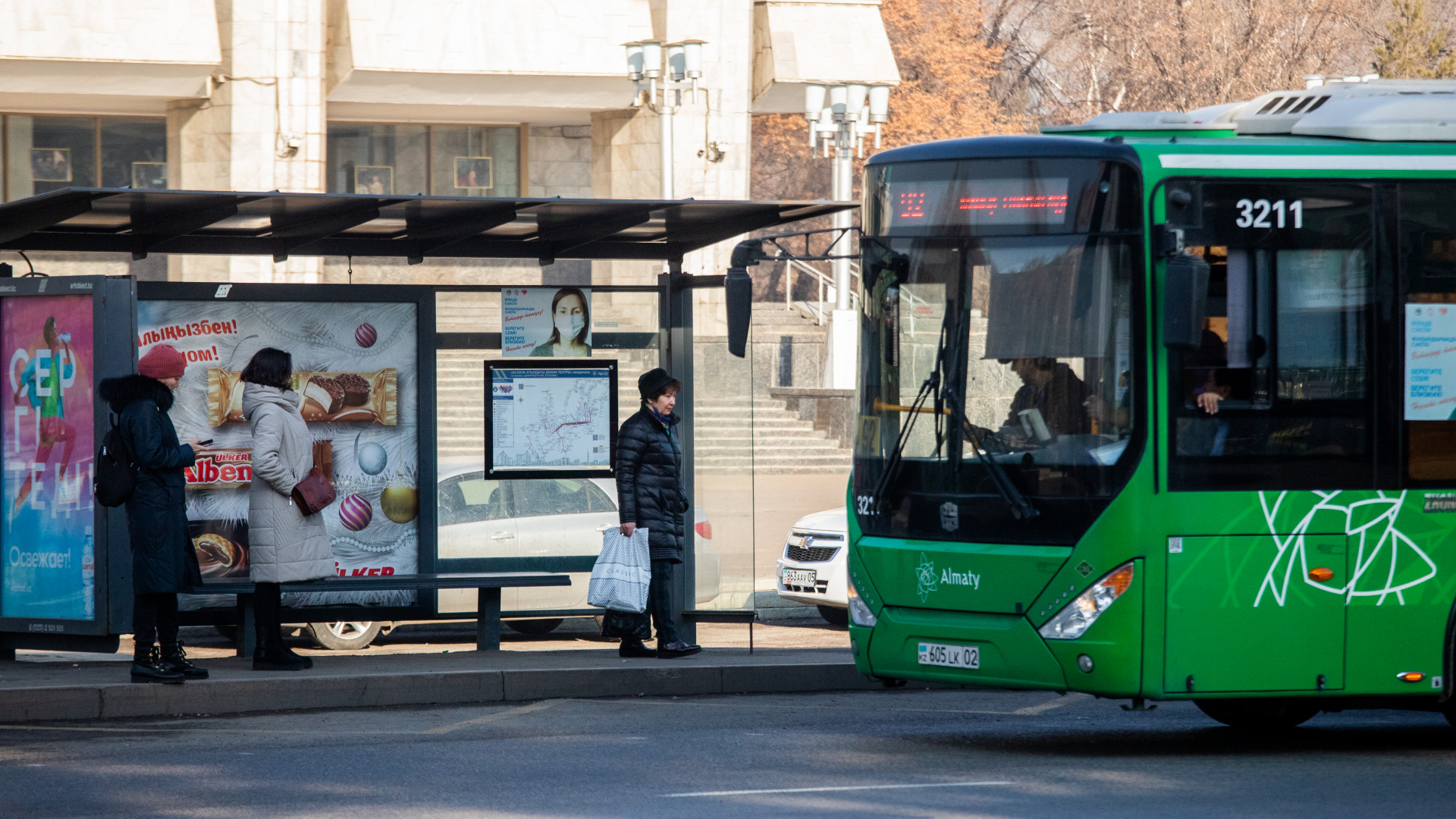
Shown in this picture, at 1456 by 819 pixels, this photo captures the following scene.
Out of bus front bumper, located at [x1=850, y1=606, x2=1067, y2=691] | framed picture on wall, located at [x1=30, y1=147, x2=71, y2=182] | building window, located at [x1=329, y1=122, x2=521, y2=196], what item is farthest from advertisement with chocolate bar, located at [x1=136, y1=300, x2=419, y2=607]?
framed picture on wall, located at [x1=30, y1=147, x2=71, y2=182]

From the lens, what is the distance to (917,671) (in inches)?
322

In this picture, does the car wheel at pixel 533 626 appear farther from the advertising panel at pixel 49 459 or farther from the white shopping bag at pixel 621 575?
the advertising panel at pixel 49 459

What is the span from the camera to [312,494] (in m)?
10.2

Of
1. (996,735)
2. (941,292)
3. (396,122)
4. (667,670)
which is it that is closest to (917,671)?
(996,735)

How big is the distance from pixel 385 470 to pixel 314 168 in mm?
16976

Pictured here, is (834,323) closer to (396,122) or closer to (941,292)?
(396,122)

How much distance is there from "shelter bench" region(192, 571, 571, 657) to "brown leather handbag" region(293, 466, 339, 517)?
62 centimetres

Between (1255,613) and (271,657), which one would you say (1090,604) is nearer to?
(1255,613)

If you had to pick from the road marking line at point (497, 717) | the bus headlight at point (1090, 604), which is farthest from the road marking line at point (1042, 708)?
the road marking line at point (497, 717)

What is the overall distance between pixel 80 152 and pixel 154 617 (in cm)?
2463

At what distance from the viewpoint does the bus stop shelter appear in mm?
10367

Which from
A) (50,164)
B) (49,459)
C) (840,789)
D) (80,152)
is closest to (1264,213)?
(840,789)

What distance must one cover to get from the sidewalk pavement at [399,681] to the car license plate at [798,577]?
2716mm

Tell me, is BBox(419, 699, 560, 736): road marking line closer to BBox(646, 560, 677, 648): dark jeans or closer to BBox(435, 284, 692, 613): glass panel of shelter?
BBox(646, 560, 677, 648): dark jeans
